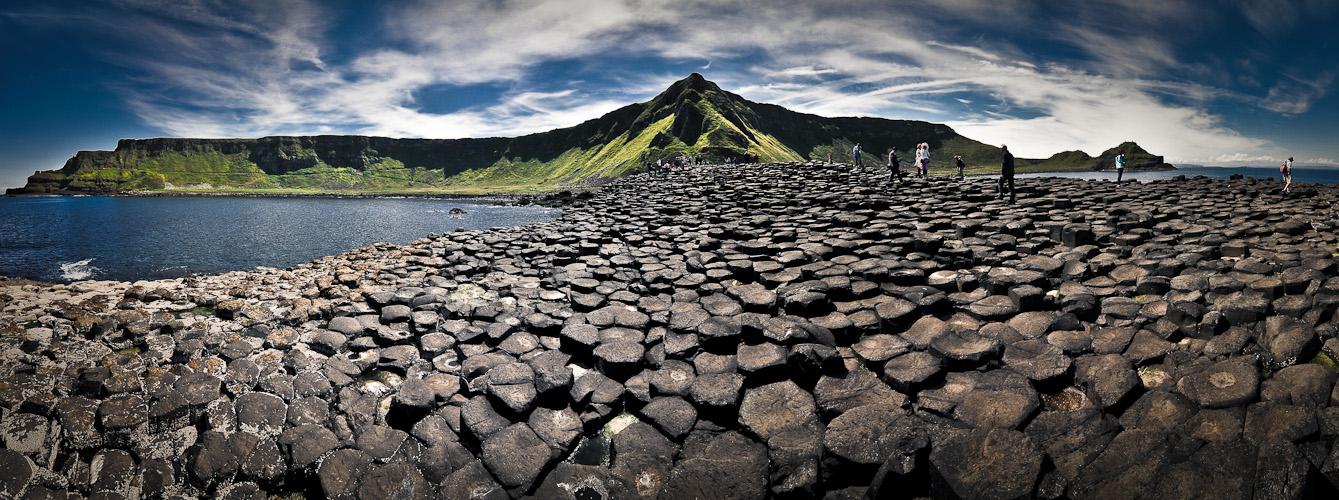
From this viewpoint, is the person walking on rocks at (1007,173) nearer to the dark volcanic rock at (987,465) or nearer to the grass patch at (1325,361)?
the grass patch at (1325,361)

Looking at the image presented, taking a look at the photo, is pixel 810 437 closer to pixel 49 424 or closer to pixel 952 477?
pixel 952 477

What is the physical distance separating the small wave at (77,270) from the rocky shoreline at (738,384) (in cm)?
1335

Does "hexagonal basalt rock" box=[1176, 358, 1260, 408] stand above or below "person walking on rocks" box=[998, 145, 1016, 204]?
below

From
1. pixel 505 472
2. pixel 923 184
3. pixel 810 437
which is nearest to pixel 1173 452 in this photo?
pixel 810 437

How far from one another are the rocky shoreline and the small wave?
43.8 feet

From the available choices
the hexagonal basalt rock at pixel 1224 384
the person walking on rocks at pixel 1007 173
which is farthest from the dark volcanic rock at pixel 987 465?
the person walking on rocks at pixel 1007 173

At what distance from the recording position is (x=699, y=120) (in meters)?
146

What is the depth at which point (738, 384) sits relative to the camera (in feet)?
15.9

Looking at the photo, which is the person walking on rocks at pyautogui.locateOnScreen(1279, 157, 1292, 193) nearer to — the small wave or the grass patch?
the grass patch

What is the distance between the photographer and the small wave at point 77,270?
18234 millimetres

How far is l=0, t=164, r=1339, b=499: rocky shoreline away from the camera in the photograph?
3533mm

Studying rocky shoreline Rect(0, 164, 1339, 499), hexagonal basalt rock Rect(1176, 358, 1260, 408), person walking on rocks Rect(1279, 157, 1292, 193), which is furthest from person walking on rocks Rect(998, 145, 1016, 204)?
hexagonal basalt rock Rect(1176, 358, 1260, 408)

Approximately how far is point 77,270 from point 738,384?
2962cm

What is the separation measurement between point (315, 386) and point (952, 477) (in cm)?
650
